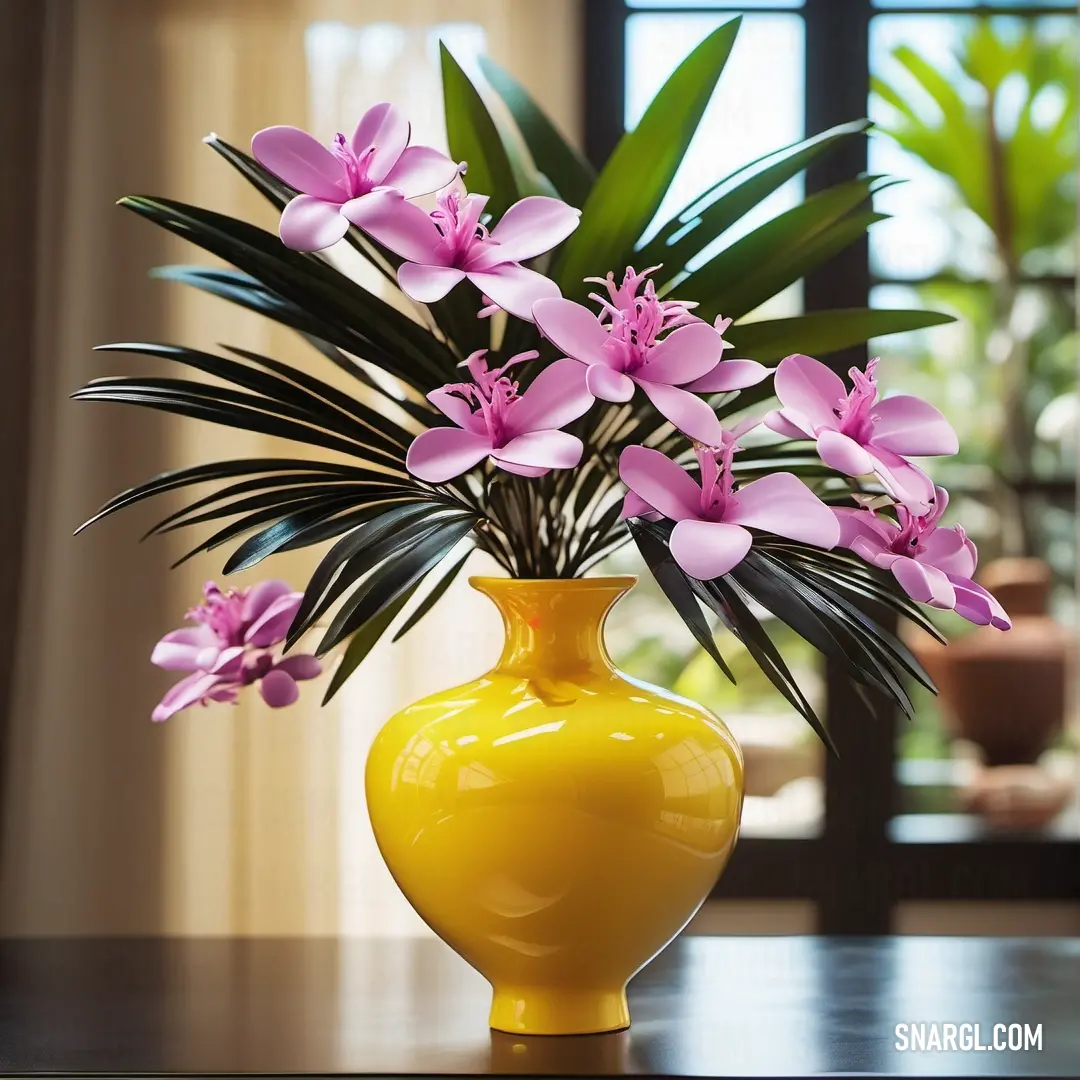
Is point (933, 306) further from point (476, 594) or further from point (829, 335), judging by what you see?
point (829, 335)

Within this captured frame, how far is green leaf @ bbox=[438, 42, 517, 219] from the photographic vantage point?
0.89 metres

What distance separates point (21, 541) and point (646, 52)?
1.25 meters

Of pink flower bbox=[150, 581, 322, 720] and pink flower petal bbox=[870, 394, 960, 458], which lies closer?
pink flower petal bbox=[870, 394, 960, 458]

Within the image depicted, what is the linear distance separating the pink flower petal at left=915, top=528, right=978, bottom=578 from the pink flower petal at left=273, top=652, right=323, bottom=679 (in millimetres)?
448

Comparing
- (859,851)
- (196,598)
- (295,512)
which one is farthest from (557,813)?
(859,851)

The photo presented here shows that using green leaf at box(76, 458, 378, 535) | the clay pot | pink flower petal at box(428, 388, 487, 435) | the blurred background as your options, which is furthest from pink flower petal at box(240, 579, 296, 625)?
the clay pot

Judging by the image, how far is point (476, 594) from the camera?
1.84 m

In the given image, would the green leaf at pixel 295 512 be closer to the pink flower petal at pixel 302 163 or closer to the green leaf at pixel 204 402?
the green leaf at pixel 204 402

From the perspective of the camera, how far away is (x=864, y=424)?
719mm

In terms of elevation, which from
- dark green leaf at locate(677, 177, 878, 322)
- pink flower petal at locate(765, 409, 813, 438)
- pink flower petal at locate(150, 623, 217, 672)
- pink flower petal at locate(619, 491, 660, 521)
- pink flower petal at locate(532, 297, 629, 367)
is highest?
dark green leaf at locate(677, 177, 878, 322)

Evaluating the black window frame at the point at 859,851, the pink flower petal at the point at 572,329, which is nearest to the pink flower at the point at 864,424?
the pink flower petal at the point at 572,329

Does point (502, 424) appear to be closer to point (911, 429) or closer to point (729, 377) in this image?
point (729, 377)

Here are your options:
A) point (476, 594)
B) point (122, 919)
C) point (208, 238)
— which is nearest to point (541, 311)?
point (208, 238)

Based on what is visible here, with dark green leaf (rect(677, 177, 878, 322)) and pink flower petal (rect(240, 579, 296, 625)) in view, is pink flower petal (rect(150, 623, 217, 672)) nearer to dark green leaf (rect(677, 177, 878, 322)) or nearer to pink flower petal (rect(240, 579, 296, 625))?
pink flower petal (rect(240, 579, 296, 625))
